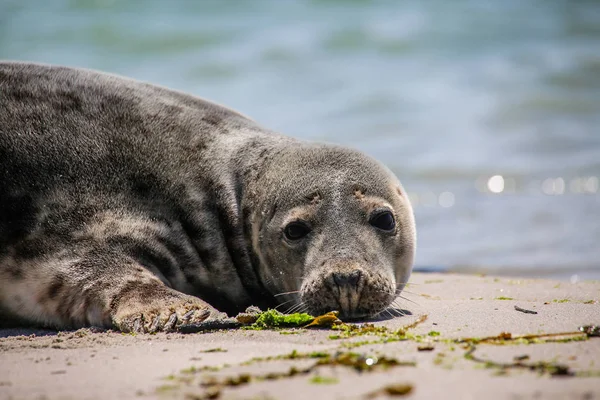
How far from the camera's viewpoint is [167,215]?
471cm

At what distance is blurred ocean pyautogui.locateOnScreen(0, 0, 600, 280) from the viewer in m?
9.17

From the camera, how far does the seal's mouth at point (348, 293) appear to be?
13.4 feet

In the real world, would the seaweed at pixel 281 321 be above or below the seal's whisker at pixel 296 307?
below

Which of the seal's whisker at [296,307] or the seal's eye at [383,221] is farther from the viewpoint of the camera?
the seal's eye at [383,221]

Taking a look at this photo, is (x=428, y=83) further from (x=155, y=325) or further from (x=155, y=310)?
(x=155, y=325)

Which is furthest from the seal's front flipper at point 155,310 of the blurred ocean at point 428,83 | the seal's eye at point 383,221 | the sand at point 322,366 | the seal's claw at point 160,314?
the blurred ocean at point 428,83

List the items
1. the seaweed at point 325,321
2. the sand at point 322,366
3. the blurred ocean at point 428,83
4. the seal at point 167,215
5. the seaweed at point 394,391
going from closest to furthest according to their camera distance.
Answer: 1. the seaweed at point 394,391
2. the sand at point 322,366
3. the seaweed at point 325,321
4. the seal at point 167,215
5. the blurred ocean at point 428,83

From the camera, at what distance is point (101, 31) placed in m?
22.8

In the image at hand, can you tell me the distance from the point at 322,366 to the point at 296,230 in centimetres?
178

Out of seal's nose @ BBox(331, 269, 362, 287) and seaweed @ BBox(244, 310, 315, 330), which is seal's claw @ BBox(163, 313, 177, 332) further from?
seal's nose @ BBox(331, 269, 362, 287)

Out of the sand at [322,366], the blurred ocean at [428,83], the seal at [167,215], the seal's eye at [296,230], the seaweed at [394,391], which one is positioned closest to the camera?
the seaweed at [394,391]

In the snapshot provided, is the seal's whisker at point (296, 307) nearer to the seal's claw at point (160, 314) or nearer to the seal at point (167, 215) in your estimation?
the seal at point (167, 215)

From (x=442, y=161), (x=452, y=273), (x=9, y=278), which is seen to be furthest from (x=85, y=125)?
(x=442, y=161)

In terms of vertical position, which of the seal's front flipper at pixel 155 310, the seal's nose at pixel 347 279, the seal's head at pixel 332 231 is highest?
the seal's head at pixel 332 231
